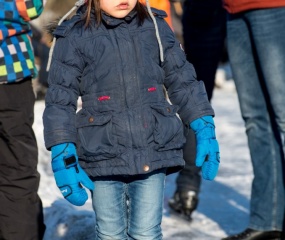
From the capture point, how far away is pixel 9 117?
15.7ft

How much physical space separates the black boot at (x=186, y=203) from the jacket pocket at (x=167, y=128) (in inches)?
86.1

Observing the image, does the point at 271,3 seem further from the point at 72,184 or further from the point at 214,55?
the point at 72,184

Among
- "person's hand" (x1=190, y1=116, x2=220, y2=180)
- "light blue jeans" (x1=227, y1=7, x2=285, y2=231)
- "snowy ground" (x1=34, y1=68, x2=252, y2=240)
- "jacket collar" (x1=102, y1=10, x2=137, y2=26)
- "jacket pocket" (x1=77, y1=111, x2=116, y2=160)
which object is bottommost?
"snowy ground" (x1=34, y1=68, x2=252, y2=240)

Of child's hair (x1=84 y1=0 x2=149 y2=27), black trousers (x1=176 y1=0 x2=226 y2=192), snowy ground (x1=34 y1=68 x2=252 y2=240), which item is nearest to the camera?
child's hair (x1=84 y1=0 x2=149 y2=27)

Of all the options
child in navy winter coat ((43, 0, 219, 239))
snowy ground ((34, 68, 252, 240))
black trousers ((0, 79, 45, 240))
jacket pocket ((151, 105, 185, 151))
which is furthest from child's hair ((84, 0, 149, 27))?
snowy ground ((34, 68, 252, 240))

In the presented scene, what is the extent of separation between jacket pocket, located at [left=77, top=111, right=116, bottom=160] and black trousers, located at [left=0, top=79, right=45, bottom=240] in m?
0.89

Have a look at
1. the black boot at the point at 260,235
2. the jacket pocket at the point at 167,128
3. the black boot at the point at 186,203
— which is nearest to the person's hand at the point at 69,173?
the jacket pocket at the point at 167,128

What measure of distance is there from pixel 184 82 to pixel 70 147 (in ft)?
1.98

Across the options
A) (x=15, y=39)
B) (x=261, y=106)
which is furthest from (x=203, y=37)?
(x=15, y=39)

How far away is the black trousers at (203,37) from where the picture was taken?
5.96 meters

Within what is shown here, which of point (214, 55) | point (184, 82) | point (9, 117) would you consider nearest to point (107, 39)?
point (184, 82)

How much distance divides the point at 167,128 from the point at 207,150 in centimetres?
19

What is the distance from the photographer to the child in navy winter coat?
3926 mm

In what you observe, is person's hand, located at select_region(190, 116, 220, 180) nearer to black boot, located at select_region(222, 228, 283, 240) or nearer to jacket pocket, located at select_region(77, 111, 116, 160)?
jacket pocket, located at select_region(77, 111, 116, 160)
